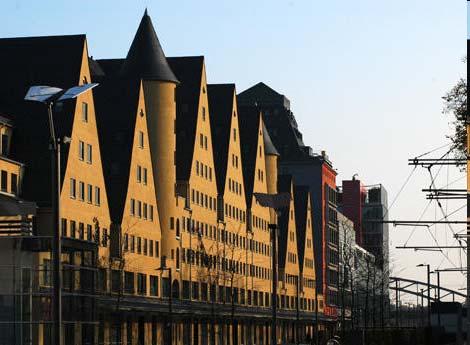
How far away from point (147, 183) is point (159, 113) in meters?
7.78

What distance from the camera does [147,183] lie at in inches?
4493

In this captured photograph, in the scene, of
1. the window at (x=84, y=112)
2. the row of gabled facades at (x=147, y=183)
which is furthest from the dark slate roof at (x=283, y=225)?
the window at (x=84, y=112)

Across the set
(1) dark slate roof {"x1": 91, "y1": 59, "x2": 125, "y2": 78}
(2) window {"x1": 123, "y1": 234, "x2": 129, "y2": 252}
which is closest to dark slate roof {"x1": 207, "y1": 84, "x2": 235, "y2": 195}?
(1) dark slate roof {"x1": 91, "y1": 59, "x2": 125, "y2": 78}

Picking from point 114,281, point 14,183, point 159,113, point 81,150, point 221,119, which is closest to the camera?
point 14,183

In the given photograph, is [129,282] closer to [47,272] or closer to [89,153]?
[89,153]

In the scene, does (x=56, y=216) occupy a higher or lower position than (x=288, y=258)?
lower

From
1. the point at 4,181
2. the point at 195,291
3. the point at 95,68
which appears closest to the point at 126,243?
the point at 4,181

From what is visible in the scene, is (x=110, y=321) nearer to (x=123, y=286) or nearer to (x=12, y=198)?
(x=123, y=286)

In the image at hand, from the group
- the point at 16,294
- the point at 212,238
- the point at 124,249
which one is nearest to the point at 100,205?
the point at 124,249

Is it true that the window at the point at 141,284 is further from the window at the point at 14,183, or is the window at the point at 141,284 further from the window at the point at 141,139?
the window at the point at 14,183

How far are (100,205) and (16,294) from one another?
5005 centimetres

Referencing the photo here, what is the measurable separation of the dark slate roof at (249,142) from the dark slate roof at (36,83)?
5519cm

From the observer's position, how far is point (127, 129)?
110438mm

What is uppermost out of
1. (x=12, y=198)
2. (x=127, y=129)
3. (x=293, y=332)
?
(x=127, y=129)
